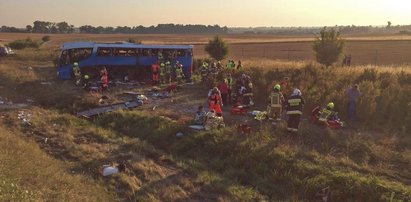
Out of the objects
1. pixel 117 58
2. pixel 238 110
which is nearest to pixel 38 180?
pixel 238 110

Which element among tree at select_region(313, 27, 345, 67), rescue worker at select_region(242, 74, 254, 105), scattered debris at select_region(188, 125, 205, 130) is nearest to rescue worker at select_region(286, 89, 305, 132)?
scattered debris at select_region(188, 125, 205, 130)

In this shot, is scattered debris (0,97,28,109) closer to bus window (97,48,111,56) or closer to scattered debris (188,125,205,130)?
bus window (97,48,111,56)

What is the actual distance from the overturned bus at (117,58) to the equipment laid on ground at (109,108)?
23.1 feet

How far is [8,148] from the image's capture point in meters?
12.2

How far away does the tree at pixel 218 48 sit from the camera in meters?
35.3

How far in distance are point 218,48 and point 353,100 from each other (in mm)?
19766

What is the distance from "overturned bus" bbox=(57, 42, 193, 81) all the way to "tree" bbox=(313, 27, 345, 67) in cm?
878

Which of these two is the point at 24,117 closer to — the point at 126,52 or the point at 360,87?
the point at 126,52

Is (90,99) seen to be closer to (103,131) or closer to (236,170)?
(103,131)

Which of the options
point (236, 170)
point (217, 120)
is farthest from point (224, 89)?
point (236, 170)

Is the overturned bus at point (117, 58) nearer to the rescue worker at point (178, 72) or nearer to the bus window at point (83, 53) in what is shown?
the bus window at point (83, 53)

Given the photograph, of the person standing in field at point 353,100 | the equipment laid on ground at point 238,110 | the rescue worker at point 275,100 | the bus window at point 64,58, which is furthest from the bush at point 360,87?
the bus window at point 64,58

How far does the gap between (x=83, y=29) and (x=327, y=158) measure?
168818mm

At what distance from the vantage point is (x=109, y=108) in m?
19.6
